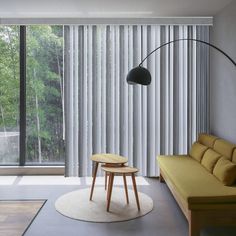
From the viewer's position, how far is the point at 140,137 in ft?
16.6

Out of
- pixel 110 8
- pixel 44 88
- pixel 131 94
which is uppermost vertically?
pixel 110 8

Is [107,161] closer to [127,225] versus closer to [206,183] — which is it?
[127,225]

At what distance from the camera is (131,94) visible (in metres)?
5.03

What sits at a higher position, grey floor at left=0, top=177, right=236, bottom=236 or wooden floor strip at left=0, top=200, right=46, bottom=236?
wooden floor strip at left=0, top=200, right=46, bottom=236

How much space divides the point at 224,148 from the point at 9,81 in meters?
3.39

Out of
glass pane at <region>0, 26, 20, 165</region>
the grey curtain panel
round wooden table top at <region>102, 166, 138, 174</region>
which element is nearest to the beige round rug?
round wooden table top at <region>102, 166, 138, 174</region>

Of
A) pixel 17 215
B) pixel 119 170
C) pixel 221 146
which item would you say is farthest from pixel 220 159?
pixel 17 215

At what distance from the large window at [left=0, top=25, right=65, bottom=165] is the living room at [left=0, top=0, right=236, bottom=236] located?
0.02 m

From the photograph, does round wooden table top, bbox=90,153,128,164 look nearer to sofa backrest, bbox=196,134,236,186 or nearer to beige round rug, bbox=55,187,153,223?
beige round rug, bbox=55,187,153,223

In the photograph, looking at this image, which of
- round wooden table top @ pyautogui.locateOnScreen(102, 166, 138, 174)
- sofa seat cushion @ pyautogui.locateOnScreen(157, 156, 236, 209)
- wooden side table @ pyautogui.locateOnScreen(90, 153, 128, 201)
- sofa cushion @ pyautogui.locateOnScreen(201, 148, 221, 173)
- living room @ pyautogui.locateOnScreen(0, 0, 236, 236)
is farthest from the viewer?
living room @ pyautogui.locateOnScreen(0, 0, 236, 236)

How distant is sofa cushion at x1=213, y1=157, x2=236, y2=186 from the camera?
10.4ft

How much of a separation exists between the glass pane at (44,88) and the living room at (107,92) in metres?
0.02

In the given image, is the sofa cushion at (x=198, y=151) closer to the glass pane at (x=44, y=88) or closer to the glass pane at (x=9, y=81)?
the glass pane at (x=44, y=88)

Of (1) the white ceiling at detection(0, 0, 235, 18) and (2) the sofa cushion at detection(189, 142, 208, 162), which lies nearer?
(1) the white ceiling at detection(0, 0, 235, 18)
